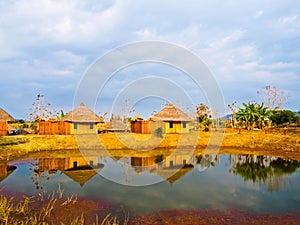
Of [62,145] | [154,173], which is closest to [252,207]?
[154,173]

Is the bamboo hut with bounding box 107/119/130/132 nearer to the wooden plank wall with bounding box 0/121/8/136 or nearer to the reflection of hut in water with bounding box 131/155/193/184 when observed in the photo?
the wooden plank wall with bounding box 0/121/8/136

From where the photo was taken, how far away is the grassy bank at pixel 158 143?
77.6 feet

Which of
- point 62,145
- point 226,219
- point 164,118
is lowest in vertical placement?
point 226,219

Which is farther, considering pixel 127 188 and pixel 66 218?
pixel 127 188

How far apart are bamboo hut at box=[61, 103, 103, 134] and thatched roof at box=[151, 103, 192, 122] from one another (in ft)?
27.7

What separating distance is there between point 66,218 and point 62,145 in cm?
1803

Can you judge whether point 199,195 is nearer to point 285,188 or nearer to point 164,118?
point 285,188

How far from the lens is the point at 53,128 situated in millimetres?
31219

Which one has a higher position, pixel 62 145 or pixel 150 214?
pixel 62 145

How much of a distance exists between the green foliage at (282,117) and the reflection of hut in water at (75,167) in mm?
39915

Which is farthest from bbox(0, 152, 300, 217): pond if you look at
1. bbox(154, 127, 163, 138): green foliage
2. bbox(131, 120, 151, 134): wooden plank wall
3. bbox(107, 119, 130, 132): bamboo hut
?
bbox(107, 119, 130, 132): bamboo hut

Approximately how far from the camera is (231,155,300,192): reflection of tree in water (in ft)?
45.9

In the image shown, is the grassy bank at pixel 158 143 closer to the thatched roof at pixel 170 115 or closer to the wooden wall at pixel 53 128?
the thatched roof at pixel 170 115

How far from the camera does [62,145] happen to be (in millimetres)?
25203
